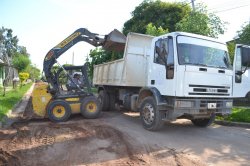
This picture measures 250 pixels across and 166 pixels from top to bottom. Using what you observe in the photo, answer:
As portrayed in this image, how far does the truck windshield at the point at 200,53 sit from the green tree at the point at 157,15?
789 inches

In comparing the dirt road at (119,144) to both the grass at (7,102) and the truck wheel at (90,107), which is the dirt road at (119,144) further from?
the grass at (7,102)

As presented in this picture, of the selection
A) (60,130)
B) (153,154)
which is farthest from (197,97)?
(60,130)

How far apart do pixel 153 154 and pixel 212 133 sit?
→ 10.5 ft

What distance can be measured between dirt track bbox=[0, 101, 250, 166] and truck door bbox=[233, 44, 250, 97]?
4.37 feet

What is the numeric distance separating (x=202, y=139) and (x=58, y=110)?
16.2ft

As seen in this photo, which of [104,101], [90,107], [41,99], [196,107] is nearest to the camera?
[196,107]

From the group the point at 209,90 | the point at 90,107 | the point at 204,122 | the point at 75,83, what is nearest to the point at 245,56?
the point at 209,90

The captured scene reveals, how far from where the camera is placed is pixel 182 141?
759 centimetres

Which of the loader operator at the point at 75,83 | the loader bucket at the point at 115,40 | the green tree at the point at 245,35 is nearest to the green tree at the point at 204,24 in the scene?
the green tree at the point at 245,35

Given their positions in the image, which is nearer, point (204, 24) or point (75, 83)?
point (75, 83)

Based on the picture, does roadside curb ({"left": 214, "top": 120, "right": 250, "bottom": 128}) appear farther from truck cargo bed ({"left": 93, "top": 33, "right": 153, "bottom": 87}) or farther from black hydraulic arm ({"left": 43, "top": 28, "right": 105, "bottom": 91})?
black hydraulic arm ({"left": 43, "top": 28, "right": 105, "bottom": 91})

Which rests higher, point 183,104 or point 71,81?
point 71,81

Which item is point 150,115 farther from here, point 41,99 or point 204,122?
point 41,99

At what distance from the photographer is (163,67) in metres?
8.38
